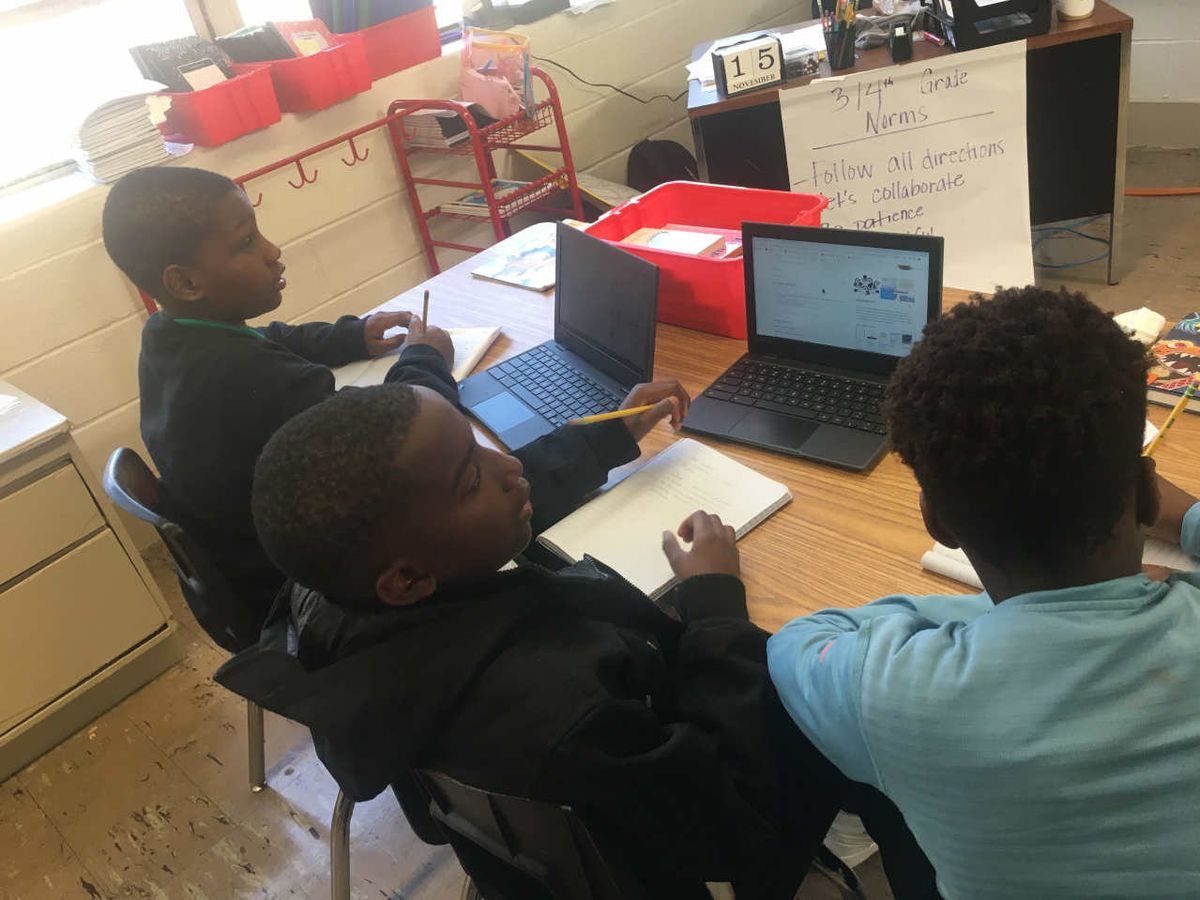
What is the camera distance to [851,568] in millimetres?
1096

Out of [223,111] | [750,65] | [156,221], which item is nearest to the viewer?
[156,221]

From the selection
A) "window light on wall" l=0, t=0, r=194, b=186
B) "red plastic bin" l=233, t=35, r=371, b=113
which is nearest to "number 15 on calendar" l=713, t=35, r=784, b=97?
"red plastic bin" l=233, t=35, r=371, b=113

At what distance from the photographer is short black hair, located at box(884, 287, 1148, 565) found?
2.24ft

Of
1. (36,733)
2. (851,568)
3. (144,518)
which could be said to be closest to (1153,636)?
(851,568)

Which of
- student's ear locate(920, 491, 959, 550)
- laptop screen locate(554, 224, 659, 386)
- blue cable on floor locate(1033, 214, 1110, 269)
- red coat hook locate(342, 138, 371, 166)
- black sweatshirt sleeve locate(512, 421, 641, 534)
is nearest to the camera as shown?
student's ear locate(920, 491, 959, 550)

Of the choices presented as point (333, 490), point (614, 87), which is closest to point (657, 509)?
point (333, 490)

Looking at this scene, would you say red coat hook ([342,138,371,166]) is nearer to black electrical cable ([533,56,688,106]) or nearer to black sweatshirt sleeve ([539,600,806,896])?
black electrical cable ([533,56,688,106])

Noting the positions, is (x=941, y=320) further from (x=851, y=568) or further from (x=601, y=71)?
(x=601, y=71)

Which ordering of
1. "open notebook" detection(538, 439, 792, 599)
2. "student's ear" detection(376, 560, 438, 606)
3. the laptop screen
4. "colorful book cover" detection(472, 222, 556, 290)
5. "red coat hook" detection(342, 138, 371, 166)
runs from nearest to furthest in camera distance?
"student's ear" detection(376, 560, 438, 606)
"open notebook" detection(538, 439, 792, 599)
the laptop screen
"colorful book cover" detection(472, 222, 556, 290)
"red coat hook" detection(342, 138, 371, 166)

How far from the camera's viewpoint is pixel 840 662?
0.80m

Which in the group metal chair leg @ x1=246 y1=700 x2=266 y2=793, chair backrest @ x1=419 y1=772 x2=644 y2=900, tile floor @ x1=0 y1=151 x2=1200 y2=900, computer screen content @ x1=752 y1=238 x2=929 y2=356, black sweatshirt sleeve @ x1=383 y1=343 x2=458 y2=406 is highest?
computer screen content @ x1=752 y1=238 x2=929 y2=356

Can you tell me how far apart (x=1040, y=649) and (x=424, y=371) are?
45.4 inches

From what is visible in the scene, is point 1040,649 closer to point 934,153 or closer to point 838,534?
point 838,534

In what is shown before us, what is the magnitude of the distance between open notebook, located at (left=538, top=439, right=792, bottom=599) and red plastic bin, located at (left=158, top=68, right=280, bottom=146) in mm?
1754
